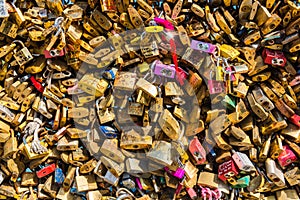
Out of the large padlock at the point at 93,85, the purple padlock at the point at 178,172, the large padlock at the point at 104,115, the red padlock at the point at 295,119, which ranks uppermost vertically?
the large padlock at the point at 93,85

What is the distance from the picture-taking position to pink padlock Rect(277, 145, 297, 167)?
8.27 feet

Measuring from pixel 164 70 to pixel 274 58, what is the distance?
0.59m

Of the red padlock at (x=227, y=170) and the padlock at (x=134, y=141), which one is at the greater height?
the padlock at (x=134, y=141)

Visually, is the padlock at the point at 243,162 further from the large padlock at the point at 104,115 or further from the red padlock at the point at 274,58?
the large padlock at the point at 104,115

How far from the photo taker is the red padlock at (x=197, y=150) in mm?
2469

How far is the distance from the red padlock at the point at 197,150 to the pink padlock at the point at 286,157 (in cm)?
43

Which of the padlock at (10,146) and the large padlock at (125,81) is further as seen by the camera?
the padlock at (10,146)

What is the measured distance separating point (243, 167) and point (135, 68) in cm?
78

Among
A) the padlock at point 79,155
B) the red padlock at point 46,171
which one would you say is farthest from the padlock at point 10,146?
the padlock at point 79,155

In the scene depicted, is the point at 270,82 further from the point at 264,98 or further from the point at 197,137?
the point at 197,137

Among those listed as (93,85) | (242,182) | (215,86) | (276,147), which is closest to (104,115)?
(93,85)

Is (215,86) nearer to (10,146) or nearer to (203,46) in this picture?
(203,46)

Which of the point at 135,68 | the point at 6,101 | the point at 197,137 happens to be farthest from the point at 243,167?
the point at 6,101

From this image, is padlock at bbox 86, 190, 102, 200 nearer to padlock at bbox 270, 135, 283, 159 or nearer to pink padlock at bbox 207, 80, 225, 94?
pink padlock at bbox 207, 80, 225, 94
